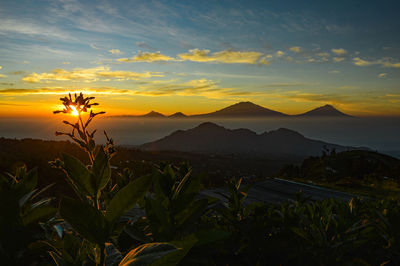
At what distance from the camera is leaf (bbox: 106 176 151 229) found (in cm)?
78

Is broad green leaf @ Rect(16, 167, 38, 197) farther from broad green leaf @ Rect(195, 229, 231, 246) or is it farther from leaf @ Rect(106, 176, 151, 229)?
broad green leaf @ Rect(195, 229, 231, 246)

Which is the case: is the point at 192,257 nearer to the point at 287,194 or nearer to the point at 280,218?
the point at 280,218

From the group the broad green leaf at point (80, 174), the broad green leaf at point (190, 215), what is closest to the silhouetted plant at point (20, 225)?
the broad green leaf at point (80, 174)

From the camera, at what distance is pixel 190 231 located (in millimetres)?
1285

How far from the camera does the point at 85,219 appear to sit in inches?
29.5

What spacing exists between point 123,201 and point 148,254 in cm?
20

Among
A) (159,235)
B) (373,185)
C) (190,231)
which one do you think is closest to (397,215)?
(190,231)

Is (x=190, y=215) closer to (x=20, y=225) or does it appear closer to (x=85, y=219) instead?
(x=85, y=219)

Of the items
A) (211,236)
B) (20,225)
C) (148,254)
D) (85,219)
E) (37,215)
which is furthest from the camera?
(37,215)

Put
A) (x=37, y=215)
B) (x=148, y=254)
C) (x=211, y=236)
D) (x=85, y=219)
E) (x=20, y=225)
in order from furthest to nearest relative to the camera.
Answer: (x=37, y=215)
(x=20, y=225)
(x=211, y=236)
(x=85, y=219)
(x=148, y=254)

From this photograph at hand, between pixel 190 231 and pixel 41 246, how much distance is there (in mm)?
690

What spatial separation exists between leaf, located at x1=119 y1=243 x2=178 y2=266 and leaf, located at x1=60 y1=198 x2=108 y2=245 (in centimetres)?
13

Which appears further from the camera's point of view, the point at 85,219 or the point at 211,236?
the point at 211,236

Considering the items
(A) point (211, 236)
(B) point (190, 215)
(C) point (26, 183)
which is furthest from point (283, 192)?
(C) point (26, 183)
